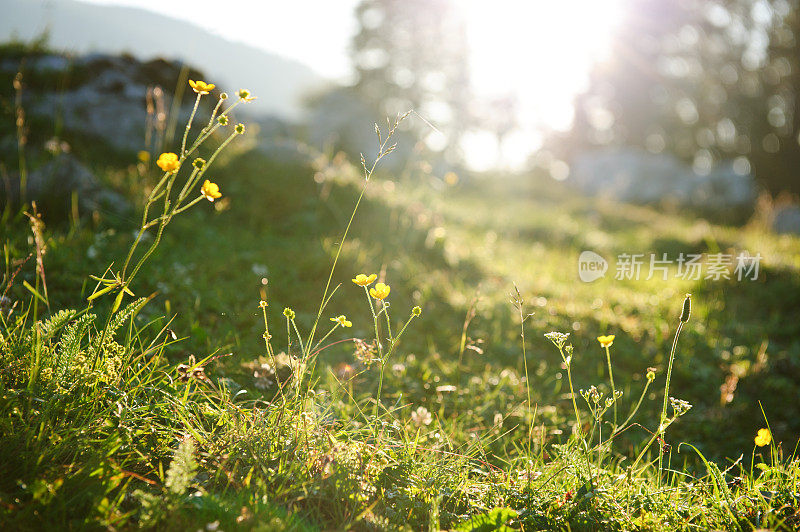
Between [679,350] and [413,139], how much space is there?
15708 millimetres

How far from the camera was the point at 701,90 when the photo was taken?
21672mm

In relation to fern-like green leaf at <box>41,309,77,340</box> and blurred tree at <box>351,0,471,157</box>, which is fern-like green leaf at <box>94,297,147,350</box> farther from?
blurred tree at <box>351,0,471,157</box>

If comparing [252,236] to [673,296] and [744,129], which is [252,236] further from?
[744,129]

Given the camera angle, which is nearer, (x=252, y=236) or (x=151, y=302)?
(x=151, y=302)

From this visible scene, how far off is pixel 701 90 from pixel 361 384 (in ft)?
81.9

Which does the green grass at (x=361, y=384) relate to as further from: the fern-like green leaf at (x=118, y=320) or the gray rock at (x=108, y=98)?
the gray rock at (x=108, y=98)

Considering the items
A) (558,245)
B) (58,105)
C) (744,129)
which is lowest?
(558,245)

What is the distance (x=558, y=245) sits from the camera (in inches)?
315

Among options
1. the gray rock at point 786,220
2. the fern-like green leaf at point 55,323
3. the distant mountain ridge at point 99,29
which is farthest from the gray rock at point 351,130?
the fern-like green leaf at point 55,323

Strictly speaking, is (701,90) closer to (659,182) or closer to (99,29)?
(659,182)

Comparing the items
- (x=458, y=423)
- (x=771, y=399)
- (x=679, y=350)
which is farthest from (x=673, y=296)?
(x=458, y=423)

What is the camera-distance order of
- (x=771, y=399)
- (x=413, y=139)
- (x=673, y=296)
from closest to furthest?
(x=771, y=399)
(x=673, y=296)
(x=413, y=139)

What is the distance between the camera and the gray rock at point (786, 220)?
998 centimetres

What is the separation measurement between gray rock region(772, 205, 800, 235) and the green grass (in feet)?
11.5
